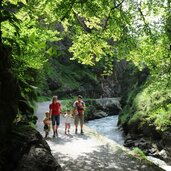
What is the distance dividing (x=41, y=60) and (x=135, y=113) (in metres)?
14.0

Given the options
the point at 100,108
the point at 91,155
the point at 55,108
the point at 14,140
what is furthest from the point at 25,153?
the point at 100,108

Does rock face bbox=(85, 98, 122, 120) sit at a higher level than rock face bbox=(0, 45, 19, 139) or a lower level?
lower

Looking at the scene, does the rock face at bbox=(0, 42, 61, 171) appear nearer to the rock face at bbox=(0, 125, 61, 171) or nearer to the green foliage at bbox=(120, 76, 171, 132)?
the rock face at bbox=(0, 125, 61, 171)

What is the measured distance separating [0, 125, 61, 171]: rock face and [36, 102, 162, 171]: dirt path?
3.10 meters

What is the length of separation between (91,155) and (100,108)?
21.7m

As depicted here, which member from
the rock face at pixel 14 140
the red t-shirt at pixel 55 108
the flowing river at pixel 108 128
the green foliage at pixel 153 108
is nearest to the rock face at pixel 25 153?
the rock face at pixel 14 140

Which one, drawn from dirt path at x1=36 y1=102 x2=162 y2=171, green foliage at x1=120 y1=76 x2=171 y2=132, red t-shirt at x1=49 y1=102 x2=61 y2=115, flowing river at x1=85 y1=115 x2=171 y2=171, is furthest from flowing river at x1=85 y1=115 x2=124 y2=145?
red t-shirt at x1=49 y1=102 x2=61 y2=115

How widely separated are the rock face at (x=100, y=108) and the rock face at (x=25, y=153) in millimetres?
22475

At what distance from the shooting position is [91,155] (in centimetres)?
1166

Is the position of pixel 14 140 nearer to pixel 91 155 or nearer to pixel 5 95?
pixel 5 95

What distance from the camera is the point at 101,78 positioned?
180 feet

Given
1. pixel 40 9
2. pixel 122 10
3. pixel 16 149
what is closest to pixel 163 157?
pixel 122 10

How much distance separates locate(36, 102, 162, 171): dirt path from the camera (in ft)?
33.7

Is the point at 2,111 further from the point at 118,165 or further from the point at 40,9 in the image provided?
the point at 40,9
